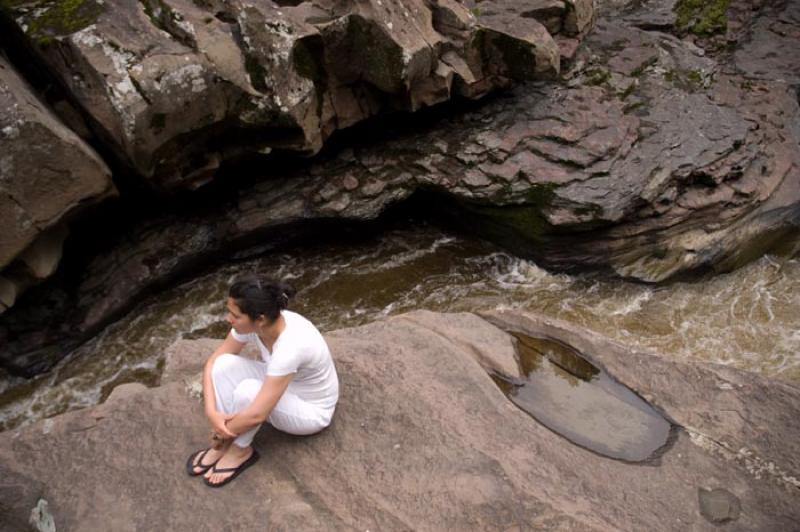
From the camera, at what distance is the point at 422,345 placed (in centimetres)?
490

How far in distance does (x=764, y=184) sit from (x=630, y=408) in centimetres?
441

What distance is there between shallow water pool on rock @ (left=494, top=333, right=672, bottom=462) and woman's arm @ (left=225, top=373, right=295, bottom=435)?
6.20 feet

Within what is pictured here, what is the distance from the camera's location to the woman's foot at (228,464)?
12.6 feet

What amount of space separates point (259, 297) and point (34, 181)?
3.29 meters

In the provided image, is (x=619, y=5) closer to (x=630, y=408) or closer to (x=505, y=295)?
(x=505, y=295)

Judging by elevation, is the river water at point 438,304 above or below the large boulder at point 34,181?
below

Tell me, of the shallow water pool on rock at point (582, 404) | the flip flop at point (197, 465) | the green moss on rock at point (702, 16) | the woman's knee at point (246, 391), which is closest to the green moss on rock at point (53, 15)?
the woman's knee at point (246, 391)

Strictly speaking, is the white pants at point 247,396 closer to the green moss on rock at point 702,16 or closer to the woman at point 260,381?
the woman at point 260,381

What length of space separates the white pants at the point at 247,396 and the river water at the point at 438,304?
3024 mm

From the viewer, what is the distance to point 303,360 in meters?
3.63

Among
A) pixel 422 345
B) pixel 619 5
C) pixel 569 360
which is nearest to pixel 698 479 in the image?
pixel 569 360

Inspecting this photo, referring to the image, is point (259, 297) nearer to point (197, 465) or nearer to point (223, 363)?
point (223, 363)

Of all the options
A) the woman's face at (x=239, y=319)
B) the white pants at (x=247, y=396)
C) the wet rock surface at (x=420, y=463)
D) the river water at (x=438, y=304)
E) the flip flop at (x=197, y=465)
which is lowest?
the river water at (x=438, y=304)

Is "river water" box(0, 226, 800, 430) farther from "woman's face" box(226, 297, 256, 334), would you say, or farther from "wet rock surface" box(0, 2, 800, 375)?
"woman's face" box(226, 297, 256, 334)
